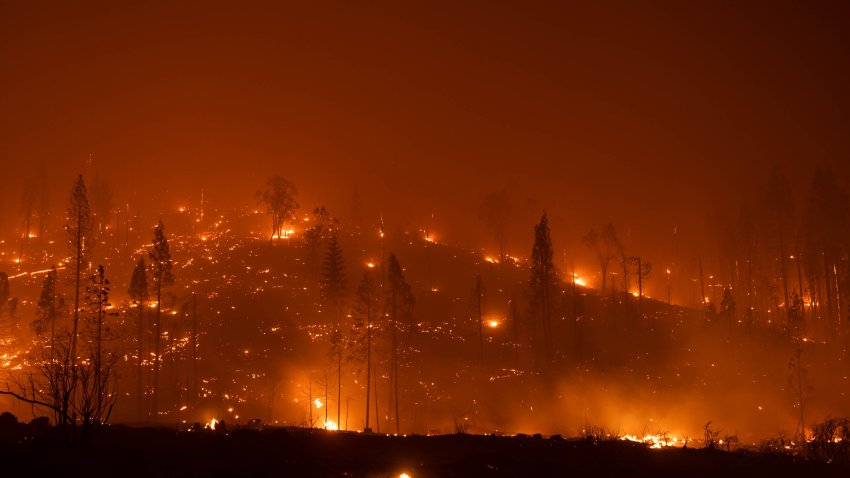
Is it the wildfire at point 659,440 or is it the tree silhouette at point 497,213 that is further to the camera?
the tree silhouette at point 497,213

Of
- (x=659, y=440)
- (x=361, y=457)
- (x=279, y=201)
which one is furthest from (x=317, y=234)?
(x=361, y=457)

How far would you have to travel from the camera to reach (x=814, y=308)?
283 ft

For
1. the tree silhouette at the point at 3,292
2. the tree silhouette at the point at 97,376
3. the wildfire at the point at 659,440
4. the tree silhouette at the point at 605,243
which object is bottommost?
the wildfire at the point at 659,440

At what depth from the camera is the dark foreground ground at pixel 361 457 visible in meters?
16.1

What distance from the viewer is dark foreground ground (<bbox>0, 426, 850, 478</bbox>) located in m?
16.1

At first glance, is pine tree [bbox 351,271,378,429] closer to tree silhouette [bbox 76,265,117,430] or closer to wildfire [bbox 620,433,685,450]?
tree silhouette [bbox 76,265,117,430]

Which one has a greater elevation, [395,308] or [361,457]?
[395,308]

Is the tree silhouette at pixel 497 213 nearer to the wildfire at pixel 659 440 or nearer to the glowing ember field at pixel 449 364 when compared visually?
the glowing ember field at pixel 449 364

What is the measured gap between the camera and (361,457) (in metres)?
19.1

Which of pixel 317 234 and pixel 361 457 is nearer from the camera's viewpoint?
pixel 361 457

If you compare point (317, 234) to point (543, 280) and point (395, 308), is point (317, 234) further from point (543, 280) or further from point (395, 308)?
point (543, 280)

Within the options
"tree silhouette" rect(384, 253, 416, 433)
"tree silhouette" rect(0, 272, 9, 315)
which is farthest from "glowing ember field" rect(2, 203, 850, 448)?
"tree silhouette" rect(0, 272, 9, 315)

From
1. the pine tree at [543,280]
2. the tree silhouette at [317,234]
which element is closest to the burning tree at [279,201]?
the tree silhouette at [317,234]

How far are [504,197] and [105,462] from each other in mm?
109649
